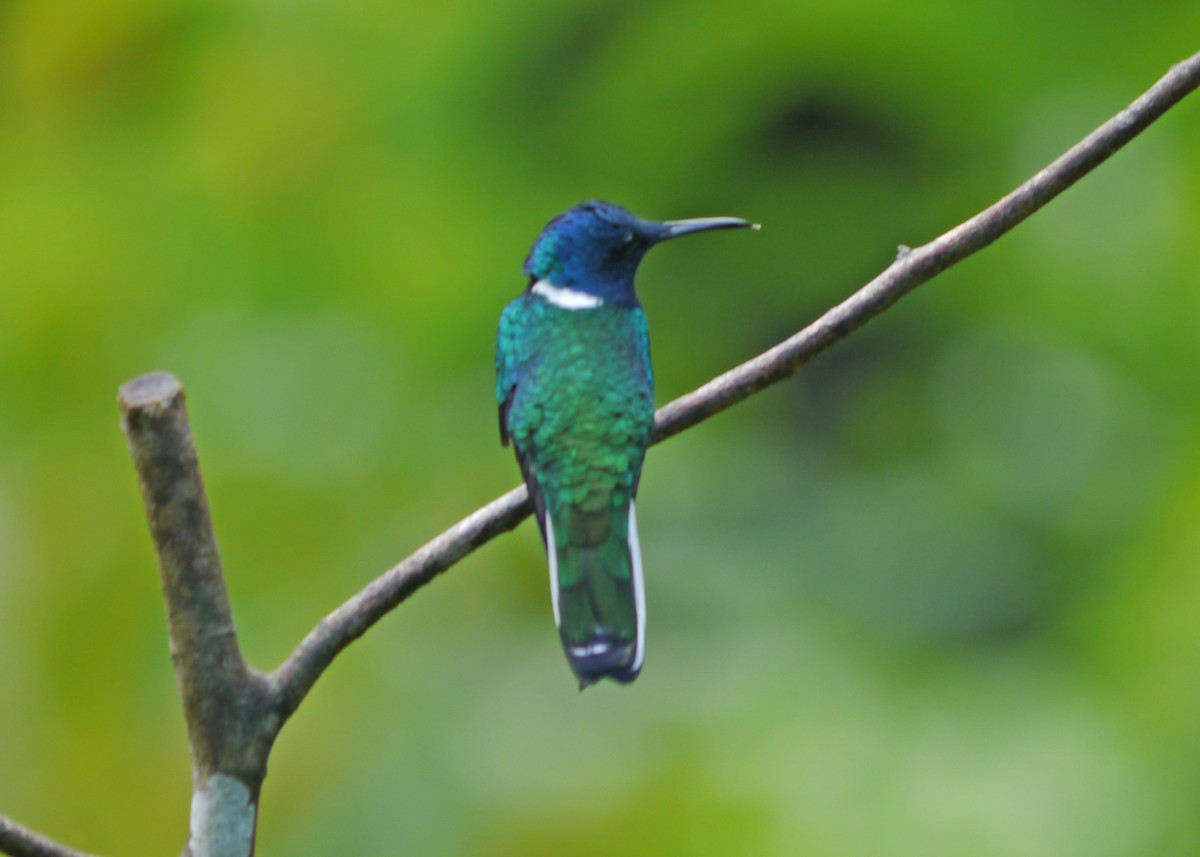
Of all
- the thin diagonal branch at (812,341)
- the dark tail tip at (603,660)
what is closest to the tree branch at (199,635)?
the thin diagonal branch at (812,341)

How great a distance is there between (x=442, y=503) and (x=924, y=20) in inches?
71.1

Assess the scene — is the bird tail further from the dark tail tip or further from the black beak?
the black beak

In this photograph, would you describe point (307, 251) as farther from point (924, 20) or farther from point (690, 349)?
point (924, 20)

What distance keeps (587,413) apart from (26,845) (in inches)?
37.5

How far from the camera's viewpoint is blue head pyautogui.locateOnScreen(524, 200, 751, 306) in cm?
244

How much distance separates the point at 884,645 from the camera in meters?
3.33

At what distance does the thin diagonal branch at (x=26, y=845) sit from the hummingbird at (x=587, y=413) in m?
0.58

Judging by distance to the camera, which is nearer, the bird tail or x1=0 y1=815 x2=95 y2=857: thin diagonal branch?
x1=0 y1=815 x2=95 y2=857: thin diagonal branch

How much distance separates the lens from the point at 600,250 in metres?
2.45

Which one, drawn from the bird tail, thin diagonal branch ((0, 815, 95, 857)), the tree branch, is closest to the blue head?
the bird tail

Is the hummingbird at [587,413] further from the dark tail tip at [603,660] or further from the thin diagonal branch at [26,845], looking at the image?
the thin diagonal branch at [26,845]

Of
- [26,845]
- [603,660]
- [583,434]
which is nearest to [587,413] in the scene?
[583,434]

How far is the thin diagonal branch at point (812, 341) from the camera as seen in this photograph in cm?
169

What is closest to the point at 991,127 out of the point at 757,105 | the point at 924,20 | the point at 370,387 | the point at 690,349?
the point at 924,20
